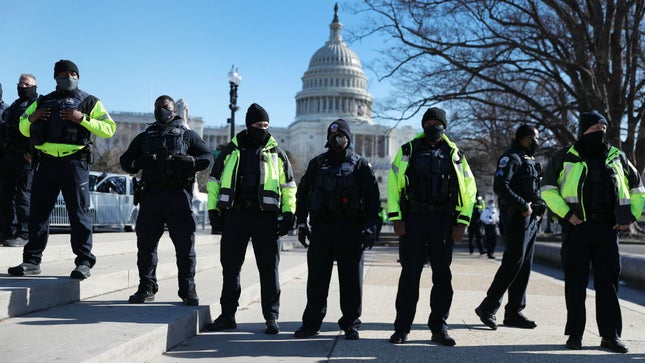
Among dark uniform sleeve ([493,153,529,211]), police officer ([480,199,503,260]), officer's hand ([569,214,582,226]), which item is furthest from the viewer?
police officer ([480,199,503,260])

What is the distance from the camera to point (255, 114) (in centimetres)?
578

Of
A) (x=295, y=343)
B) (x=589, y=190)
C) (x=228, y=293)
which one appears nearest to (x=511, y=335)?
(x=589, y=190)

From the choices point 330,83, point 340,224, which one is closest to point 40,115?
point 340,224

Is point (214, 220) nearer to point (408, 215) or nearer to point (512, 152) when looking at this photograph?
point (408, 215)

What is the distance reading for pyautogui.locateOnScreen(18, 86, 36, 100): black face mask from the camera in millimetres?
7512

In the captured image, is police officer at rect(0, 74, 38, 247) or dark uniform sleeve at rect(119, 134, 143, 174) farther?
police officer at rect(0, 74, 38, 247)

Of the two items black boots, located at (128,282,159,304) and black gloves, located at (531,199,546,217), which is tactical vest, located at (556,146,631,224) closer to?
black gloves, located at (531,199,546,217)

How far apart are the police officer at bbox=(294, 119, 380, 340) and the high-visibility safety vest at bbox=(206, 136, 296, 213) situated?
20 cm

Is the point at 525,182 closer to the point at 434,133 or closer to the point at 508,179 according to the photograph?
the point at 508,179

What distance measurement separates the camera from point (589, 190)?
17.7 feet

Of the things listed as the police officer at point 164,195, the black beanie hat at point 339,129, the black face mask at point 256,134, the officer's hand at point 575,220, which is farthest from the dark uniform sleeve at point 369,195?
the officer's hand at point 575,220

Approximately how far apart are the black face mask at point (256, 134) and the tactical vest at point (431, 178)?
132cm

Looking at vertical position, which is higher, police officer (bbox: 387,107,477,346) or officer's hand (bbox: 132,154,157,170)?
officer's hand (bbox: 132,154,157,170)

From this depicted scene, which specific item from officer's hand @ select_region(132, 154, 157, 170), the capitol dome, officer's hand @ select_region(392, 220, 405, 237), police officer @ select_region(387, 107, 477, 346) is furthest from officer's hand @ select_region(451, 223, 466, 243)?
the capitol dome
